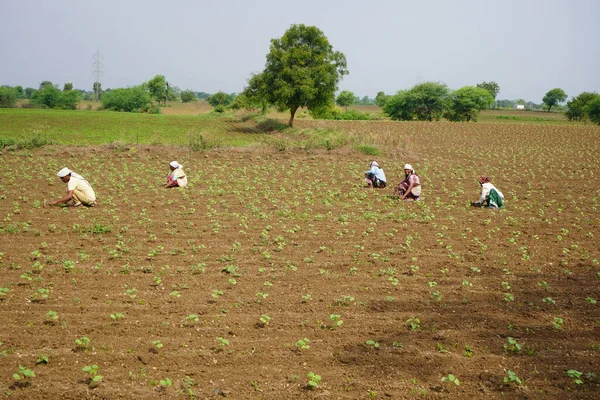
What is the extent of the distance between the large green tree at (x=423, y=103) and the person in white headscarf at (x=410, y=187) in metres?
72.2

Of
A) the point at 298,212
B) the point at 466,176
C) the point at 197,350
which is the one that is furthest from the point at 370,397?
the point at 466,176

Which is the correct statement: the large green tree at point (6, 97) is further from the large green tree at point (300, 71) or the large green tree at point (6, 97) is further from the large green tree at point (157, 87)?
the large green tree at point (300, 71)

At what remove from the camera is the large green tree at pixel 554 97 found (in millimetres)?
145375

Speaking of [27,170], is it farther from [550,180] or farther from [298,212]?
[550,180]

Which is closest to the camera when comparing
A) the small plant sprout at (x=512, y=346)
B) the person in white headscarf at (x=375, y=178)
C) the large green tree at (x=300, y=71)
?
the small plant sprout at (x=512, y=346)

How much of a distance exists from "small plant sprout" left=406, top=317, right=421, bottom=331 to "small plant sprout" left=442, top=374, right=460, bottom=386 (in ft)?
4.01

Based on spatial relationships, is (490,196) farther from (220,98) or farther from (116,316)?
(220,98)

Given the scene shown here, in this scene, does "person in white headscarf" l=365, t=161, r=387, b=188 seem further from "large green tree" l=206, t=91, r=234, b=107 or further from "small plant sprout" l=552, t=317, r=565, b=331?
"large green tree" l=206, t=91, r=234, b=107

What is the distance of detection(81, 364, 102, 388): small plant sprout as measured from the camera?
5219 millimetres

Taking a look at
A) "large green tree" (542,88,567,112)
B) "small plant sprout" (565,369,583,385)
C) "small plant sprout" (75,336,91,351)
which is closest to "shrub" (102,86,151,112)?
"small plant sprout" (75,336,91,351)

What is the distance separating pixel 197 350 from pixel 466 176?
18.1m

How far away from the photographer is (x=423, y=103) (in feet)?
279

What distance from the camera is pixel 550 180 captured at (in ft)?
69.7

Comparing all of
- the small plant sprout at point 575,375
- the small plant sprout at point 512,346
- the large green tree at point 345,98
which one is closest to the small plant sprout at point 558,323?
the small plant sprout at point 512,346
